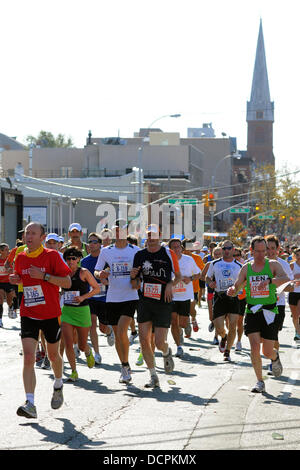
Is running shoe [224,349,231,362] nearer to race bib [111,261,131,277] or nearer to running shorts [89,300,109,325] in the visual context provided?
running shorts [89,300,109,325]

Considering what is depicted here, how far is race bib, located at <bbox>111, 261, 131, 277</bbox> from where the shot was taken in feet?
34.4

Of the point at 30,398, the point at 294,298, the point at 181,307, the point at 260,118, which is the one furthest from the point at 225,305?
the point at 260,118

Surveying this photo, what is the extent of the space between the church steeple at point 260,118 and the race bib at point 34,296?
169729 millimetres

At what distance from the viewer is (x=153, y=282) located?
10219mm

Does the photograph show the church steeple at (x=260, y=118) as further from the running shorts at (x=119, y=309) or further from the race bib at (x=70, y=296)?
the running shorts at (x=119, y=309)

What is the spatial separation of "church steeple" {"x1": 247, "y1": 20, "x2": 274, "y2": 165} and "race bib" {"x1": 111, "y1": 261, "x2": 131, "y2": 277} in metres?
167

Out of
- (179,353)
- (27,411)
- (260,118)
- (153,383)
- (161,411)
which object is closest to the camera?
(27,411)

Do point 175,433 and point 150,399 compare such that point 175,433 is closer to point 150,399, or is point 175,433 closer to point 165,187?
point 150,399

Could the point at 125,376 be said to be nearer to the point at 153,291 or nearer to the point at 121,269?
the point at 153,291

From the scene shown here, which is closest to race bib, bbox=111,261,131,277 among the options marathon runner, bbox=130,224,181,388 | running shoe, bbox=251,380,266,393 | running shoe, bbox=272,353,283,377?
marathon runner, bbox=130,224,181,388

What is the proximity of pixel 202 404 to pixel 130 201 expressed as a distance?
58.9 m

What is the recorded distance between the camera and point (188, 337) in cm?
1667

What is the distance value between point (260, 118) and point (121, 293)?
18330 centimetres

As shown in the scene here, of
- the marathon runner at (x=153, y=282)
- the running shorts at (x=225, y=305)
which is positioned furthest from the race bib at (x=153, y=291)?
the running shorts at (x=225, y=305)
